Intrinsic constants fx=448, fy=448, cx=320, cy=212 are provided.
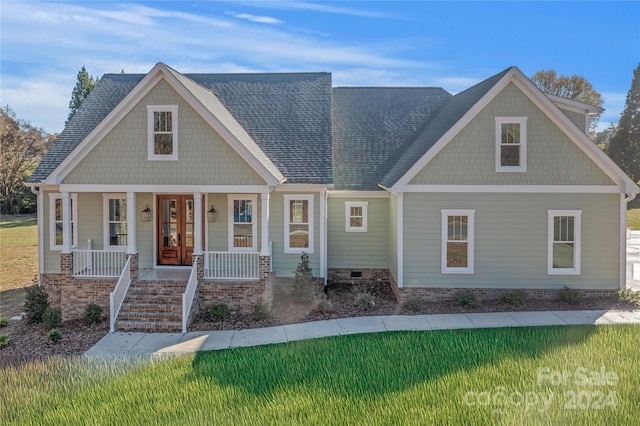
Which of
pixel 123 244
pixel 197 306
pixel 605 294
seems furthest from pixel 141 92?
pixel 605 294

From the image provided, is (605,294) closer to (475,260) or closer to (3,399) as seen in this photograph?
(475,260)

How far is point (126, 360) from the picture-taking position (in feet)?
31.7

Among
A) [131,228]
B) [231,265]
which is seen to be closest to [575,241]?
[231,265]

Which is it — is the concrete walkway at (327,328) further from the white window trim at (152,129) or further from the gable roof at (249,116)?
the white window trim at (152,129)

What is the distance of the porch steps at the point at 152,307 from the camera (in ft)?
39.5

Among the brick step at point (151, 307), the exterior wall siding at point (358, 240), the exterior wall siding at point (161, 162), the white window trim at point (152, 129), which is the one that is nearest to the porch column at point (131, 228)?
the exterior wall siding at point (161, 162)

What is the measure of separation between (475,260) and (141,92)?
11.3m

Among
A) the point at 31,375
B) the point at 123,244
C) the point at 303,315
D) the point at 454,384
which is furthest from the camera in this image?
the point at 123,244

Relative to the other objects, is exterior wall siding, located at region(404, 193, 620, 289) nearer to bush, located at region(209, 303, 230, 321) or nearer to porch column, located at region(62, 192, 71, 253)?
bush, located at region(209, 303, 230, 321)

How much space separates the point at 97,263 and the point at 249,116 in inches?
299

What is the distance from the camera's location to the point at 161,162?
13602 millimetres

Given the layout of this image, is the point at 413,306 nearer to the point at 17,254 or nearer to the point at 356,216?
the point at 356,216

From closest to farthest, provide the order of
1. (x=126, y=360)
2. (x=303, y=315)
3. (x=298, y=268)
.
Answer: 1. (x=126, y=360)
2. (x=303, y=315)
3. (x=298, y=268)

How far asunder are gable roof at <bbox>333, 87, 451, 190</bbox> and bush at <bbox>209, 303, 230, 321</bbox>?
607 centimetres
